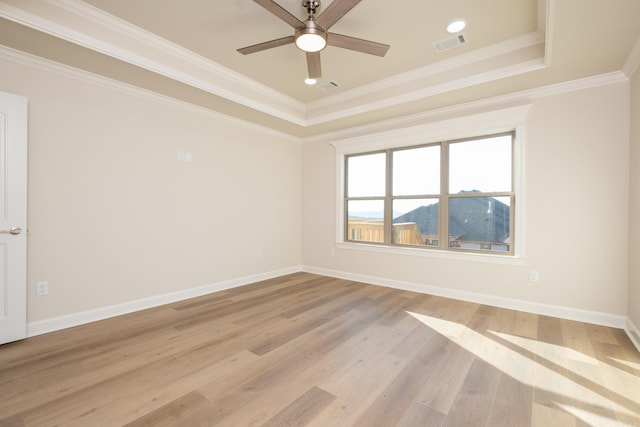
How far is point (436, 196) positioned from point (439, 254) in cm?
85

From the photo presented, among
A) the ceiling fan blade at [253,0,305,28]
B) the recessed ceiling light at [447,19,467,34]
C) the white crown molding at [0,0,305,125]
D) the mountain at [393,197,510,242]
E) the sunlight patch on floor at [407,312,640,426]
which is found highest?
the recessed ceiling light at [447,19,467,34]

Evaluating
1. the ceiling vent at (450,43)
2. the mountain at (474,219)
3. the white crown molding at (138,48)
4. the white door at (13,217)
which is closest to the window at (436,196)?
the mountain at (474,219)

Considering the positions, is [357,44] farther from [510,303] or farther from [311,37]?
[510,303]

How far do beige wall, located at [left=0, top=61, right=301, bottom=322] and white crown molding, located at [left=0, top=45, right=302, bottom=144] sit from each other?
0.15 ft

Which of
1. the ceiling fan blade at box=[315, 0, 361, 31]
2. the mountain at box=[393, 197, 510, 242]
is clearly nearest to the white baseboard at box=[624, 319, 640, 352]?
the mountain at box=[393, 197, 510, 242]

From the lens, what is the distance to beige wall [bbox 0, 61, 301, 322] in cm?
282

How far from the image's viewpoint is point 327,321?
3.12 m

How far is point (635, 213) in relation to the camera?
2750 mm

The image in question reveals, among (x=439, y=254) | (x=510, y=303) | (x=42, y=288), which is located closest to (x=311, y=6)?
(x=439, y=254)

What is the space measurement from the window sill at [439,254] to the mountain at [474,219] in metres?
0.26

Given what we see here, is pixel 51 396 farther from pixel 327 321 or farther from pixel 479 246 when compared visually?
pixel 479 246

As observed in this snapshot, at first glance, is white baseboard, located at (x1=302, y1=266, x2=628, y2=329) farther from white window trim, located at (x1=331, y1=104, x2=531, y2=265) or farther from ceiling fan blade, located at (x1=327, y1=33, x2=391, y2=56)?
ceiling fan blade, located at (x1=327, y1=33, x2=391, y2=56)

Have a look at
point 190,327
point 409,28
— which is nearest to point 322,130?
point 409,28

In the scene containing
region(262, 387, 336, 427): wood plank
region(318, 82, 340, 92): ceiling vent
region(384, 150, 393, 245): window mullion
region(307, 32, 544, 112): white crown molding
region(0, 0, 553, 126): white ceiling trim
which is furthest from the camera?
region(384, 150, 393, 245): window mullion
